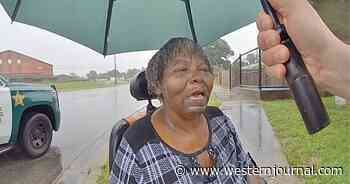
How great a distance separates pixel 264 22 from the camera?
69cm

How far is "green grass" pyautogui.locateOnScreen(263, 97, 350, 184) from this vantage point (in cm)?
383

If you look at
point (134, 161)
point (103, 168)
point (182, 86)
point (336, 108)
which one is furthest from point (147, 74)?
point (336, 108)

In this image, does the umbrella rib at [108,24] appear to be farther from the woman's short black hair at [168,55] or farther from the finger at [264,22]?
the finger at [264,22]

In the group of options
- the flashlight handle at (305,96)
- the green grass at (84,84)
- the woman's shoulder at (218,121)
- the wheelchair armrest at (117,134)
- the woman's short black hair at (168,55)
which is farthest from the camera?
the green grass at (84,84)

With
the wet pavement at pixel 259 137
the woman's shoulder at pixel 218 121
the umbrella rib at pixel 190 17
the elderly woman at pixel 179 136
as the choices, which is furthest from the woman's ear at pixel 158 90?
the wet pavement at pixel 259 137

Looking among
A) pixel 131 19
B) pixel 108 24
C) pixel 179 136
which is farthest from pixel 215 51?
pixel 179 136

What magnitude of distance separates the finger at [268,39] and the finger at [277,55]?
0.01 m

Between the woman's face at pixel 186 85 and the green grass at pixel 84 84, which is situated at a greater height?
the woman's face at pixel 186 85

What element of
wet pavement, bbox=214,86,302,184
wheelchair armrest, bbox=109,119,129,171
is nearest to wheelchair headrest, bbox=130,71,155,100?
wheelchair armrest, bbox=109,119,129,171

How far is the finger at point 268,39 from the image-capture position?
68 cm

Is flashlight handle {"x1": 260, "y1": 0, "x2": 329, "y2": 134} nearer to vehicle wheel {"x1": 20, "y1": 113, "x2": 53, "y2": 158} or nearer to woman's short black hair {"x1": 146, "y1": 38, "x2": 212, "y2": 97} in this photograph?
woman's short black hair {"x1": 146, "y1": 38, "x2": 212, "y2": 97}

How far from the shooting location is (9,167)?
504 centimetres

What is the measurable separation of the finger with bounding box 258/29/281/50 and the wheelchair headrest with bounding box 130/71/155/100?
1405 millimetres

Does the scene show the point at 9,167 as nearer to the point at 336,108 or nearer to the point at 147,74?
the point at 147,74
